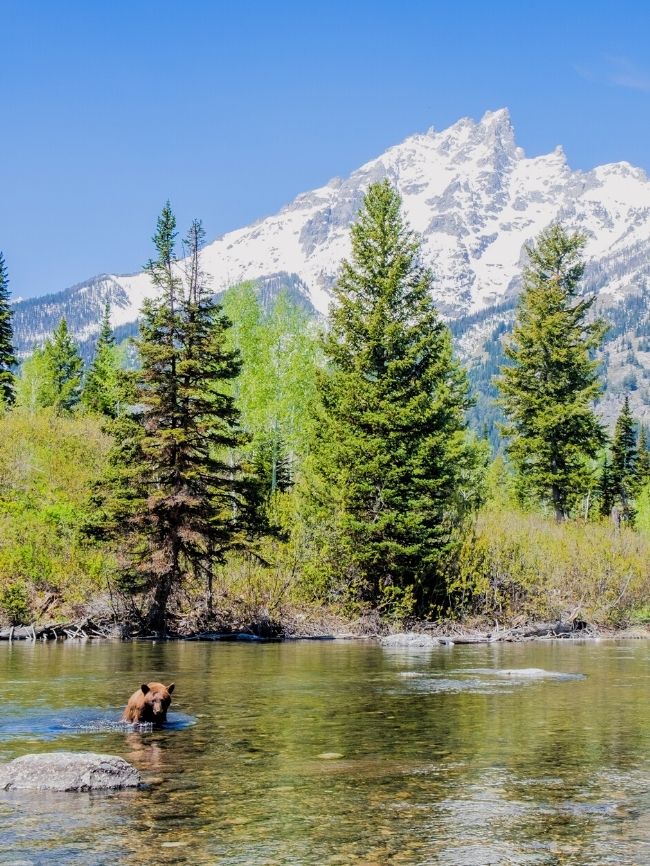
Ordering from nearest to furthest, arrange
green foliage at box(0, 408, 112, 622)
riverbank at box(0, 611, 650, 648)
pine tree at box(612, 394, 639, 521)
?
1. riverbank at box(0, 611, 650, 648)
2. green foliage at box(0, 408, 112, 622)
3. pine tree at box(612, 394, 639, 521)

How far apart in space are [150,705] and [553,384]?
1990 inches

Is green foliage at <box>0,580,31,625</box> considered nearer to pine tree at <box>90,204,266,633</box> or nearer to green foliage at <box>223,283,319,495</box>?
pine tree at <box>90,204,266,633</box>

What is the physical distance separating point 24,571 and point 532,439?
34.0 meters

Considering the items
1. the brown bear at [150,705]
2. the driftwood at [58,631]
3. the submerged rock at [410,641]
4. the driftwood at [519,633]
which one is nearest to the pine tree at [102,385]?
the driftwood at [58,631]

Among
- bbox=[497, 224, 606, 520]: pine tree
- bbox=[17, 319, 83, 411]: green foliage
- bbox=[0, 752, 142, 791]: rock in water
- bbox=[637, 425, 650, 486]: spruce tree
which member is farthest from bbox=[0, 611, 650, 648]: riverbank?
bbox=[637, 425, 650, 486]: spruce tree

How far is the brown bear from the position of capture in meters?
14.5

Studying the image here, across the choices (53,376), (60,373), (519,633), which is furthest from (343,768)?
(60,373)

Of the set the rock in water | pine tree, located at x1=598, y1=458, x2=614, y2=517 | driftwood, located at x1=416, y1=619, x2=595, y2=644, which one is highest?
pine tree, located at x1=598, y1=458, x2=614, y2=517

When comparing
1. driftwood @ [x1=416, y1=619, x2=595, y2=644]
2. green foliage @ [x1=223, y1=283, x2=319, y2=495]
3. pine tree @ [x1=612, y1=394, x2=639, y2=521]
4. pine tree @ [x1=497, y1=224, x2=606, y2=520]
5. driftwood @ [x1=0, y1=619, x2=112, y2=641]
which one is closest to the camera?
driftwood @ [x1=0, y1=619, x2=112, y2=641]

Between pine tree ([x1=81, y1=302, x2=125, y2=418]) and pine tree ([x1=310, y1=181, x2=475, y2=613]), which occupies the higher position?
pine tree ([x1=81, y1=302, x2=125, y2=418])

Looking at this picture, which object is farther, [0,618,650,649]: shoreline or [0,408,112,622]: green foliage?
[0,408,112,622]: green foliage

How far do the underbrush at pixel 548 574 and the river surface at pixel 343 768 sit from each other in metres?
19.2

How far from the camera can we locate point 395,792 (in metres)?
10.2

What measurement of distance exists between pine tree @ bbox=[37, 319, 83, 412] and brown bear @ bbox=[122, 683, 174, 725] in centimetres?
7047
